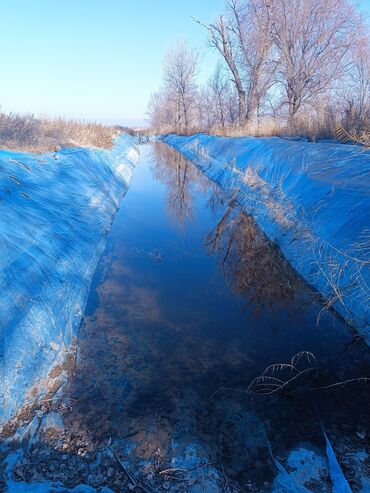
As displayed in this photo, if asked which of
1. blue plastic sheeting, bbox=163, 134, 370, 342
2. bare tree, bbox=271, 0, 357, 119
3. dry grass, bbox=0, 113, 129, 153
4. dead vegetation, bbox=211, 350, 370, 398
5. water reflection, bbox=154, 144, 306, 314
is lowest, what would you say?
dead vegetation, bbox=211, 350, 370, 398

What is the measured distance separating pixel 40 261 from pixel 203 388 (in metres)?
1.97

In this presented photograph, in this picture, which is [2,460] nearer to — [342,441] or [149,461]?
[149,461]

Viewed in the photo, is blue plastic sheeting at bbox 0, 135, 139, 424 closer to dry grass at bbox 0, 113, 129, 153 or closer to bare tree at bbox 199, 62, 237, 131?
dry grass at bbox 0, 113, 129, 153

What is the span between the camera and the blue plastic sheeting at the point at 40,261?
7.79 feet

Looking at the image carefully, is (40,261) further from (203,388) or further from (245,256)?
(245,256)

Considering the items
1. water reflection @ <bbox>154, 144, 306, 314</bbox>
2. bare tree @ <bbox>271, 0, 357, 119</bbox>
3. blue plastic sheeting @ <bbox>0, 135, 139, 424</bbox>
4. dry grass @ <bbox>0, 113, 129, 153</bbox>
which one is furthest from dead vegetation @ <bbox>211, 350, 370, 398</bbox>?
bare tree @ <bbox>271, 0, 357, 119</bbox>

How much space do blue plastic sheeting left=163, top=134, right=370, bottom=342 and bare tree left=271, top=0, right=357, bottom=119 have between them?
9.01m

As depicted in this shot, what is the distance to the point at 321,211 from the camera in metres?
4.64

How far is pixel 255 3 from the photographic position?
1546cm

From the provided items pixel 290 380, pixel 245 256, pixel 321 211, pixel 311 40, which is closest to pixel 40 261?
pixel 290 380

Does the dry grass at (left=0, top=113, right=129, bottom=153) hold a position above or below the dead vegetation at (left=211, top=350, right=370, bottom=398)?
above

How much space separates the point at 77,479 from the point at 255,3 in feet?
62.0

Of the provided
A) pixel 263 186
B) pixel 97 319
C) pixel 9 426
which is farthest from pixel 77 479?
pixel 263 186

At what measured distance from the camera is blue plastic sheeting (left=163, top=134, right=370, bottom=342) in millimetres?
3367
